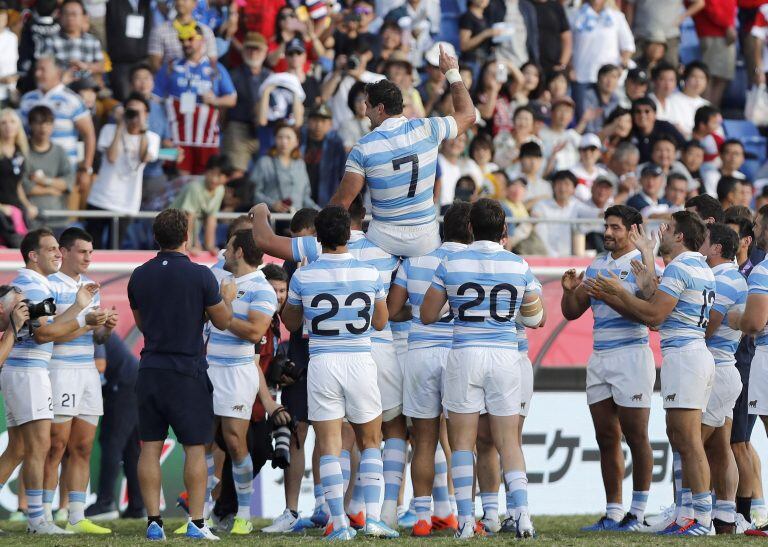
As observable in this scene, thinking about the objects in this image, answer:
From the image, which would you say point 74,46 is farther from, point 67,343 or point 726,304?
point 726,304

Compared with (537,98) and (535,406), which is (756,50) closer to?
(537,98)

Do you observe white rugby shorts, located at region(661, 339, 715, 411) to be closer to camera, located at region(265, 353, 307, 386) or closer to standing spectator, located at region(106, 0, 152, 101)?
camera, located at region(265, 353, 307, 386)

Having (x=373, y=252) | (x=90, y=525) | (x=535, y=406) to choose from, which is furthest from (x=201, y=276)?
(x=535, y=406)

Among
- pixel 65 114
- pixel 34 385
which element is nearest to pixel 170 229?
pixel 34 385

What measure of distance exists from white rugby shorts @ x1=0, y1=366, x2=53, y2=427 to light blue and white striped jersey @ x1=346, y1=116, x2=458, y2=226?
2.90 m

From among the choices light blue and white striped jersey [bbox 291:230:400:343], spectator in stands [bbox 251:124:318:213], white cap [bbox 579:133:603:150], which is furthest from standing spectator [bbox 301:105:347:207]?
light blue and white striped jersey [bbox 291:230:400:343]

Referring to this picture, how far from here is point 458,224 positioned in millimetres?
10008

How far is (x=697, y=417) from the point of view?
32.5ft

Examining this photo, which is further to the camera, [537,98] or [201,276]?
[537,98]

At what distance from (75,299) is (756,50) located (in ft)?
41.0

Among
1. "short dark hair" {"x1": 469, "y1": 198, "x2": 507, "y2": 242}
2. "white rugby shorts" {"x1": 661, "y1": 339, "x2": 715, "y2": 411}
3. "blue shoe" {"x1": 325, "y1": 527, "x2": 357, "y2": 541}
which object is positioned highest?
"short dark hair" {"x1": 469, "y1": 198, "x2": 507, "y2": 242}

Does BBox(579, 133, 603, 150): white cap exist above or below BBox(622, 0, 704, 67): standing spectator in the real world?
below

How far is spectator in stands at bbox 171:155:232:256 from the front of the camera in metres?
14.2

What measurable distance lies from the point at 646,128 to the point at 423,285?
8337 mm
